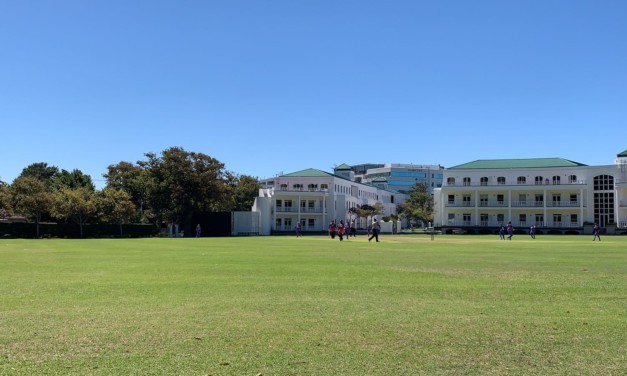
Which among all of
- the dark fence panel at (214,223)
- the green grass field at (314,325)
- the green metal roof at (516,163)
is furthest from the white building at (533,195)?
the green grass field at (314,325)

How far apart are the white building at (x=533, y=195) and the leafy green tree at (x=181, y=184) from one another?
134 ft

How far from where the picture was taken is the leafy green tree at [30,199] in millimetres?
65500

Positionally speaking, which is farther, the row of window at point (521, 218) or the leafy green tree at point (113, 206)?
the row of window at point (521, 218)

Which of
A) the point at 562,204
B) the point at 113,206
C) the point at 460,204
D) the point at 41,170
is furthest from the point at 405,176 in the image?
the point at 113,206

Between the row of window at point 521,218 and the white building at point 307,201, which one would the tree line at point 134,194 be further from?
the row of window at point 521,218

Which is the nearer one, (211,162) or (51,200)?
(51,200)

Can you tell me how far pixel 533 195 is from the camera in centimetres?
9312

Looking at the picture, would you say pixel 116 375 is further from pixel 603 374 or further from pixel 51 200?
pixel 51 200

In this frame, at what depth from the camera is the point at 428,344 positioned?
299 inches

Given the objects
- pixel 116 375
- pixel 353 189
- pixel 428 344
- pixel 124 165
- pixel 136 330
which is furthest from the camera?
pixel 353 189

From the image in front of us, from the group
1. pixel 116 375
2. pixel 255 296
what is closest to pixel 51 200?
pixel 255 296

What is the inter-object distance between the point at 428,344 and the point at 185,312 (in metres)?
4.42

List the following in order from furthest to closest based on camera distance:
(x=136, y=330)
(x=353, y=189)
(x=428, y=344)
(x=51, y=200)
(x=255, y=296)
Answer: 1. (x=353, y=189)
2. (x=51, y=200)
3. (x=255, y=296)
4. (x=136, y=330)
5. (x=428, y=344)

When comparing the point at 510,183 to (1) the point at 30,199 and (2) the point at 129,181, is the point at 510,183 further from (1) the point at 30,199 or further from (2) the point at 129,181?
(1) the point at 30,199
